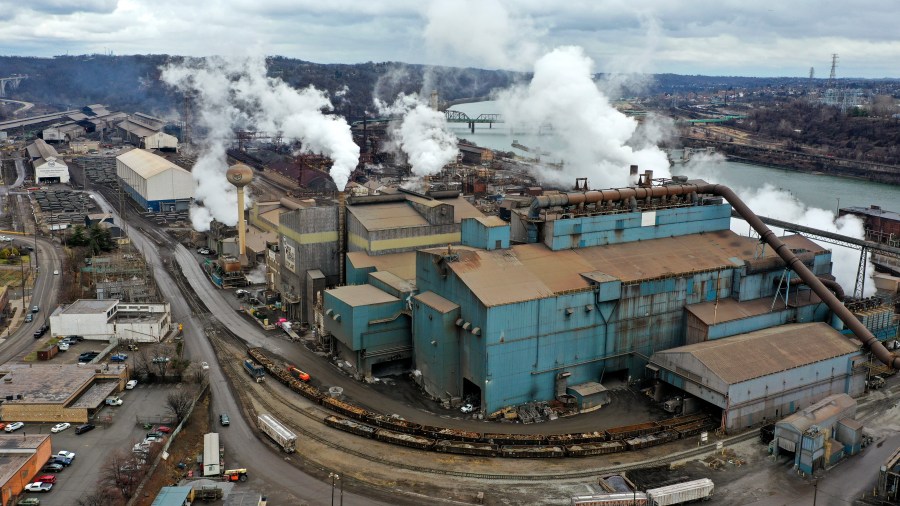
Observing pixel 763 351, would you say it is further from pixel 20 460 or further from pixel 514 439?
pixel 20 460

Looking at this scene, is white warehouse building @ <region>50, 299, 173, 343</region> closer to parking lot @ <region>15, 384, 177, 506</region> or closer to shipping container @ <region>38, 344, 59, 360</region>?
shipping container @ <region>38, 344, 59, 360</region>

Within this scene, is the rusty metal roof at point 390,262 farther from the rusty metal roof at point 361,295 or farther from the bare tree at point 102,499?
the bare tree at point 102,499

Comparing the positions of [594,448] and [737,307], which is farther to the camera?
[737,307]

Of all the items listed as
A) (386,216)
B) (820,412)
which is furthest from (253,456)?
(820,412)

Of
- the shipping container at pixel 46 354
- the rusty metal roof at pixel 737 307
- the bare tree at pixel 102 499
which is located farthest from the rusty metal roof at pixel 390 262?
the bare tree at pixel 102 499

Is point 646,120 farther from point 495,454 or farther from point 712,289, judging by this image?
point 495,454
